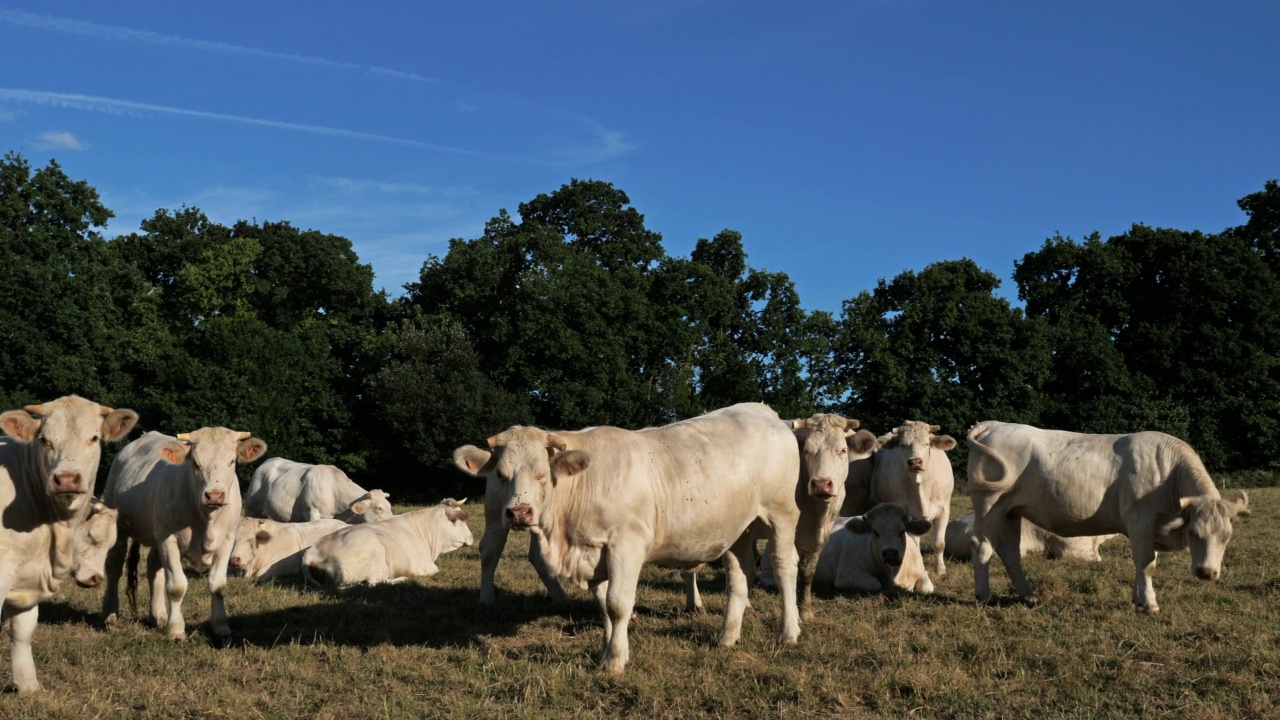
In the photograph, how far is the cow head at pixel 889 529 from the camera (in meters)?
11.9

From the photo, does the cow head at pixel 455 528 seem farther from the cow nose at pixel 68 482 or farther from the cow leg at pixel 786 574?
the cow nose at pixel 68 482

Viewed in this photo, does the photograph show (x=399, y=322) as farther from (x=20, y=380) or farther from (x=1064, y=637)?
(x=1064, y=637)

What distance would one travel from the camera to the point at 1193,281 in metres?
46.8

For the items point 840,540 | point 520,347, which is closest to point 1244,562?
point 840,540

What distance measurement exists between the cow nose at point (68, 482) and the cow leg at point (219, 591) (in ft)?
8.76

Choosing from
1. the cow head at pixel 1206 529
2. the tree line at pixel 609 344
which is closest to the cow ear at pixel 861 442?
the cow head at pixel 1206 529

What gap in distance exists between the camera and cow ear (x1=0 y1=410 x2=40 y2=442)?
7883mm

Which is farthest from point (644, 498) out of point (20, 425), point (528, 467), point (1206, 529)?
point (1206, 529)

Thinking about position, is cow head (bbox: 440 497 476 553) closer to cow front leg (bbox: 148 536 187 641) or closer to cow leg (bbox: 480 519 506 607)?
cow leg (bbox: 480 519 506 607)

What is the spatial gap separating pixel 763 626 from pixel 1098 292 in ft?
146

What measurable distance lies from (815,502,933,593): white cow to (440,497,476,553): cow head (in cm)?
657

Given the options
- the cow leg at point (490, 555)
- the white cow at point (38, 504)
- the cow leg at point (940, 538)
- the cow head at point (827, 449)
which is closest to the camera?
the white cow at point (38, 504)

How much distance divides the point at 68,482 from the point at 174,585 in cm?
282

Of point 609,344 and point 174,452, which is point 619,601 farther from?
point 609,344
